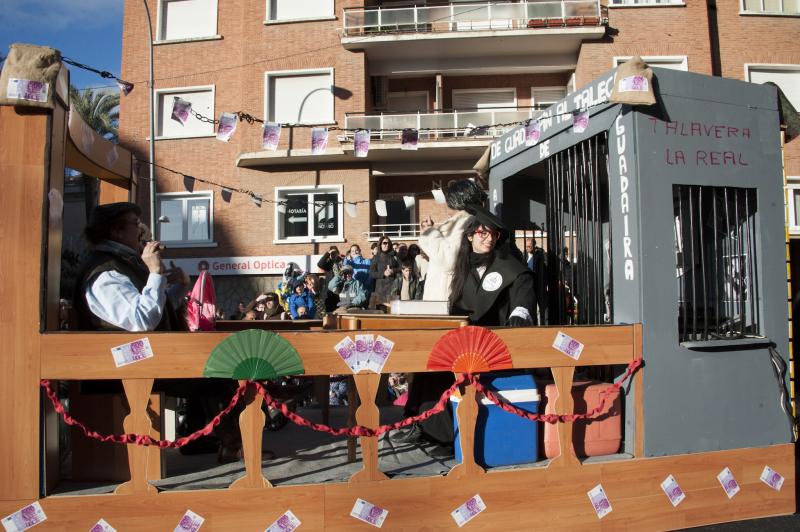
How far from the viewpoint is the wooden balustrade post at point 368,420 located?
2961mm

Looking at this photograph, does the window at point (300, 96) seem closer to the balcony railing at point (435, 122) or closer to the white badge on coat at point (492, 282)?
the balcony railing at point (435, 122)

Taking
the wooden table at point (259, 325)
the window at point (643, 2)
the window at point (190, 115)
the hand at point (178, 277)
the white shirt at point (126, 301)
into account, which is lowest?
the wooden table at point (259, 325)

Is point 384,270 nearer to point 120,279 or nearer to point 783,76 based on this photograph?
point 120,279

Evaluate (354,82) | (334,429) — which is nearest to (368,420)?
(334,429)

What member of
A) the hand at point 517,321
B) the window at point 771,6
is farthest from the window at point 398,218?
the hand at point 517,321

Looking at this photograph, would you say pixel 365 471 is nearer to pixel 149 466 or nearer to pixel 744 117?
pixel 149 466

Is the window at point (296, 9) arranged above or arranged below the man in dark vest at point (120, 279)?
above

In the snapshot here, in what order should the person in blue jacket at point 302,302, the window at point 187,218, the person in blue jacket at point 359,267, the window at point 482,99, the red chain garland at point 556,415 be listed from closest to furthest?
the red chain garland at point 556,415 → the person in blue jacket at point 302,302 → the person in blue jacket at point 359,267 → the window at point 187,218 → the window at point 482,99

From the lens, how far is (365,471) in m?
2.96

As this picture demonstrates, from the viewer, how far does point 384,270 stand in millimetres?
10812

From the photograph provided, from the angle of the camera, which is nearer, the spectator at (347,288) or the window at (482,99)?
the spectator at (347,288)

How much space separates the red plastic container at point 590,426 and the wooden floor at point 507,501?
0.21m

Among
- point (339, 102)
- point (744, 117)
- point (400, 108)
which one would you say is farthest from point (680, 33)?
point (744, 117)

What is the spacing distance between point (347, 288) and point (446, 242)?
6.24m
